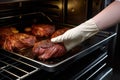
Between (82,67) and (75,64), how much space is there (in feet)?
0.16

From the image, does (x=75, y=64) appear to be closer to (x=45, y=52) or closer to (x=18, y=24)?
(x=45, y=52)

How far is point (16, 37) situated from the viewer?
1.34m

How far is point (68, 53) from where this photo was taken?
1.17 m

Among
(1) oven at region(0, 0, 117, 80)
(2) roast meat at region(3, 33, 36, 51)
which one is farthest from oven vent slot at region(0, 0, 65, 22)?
(2) roast meat at region(3, 33, 36, 51)

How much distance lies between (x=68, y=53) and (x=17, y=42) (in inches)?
13.6

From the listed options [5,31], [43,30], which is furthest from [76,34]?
[5,31]

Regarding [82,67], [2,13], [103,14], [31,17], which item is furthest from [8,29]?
[103,14]

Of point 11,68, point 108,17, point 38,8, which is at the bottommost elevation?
point 11,68

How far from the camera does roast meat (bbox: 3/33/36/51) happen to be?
4.03ft

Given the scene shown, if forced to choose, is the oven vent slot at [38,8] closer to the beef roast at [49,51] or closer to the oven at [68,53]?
the oven at [68,53]

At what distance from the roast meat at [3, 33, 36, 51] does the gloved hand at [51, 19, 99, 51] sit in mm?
257

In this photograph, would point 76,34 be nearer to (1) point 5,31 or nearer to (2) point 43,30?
(2) point 43,30

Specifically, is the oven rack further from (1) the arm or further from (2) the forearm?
(2) the forearm

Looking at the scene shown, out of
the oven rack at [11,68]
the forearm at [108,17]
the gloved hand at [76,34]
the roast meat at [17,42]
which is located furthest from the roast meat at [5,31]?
the forearm at [108,17]
